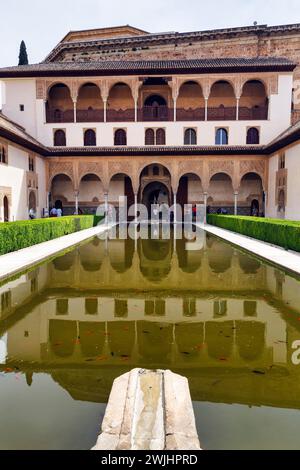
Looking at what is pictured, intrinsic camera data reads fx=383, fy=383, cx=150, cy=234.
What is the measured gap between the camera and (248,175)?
29422 mm

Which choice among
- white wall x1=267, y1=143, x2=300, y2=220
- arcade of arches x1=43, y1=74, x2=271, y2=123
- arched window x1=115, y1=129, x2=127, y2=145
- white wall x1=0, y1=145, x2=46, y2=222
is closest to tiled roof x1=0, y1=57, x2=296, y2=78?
arcade of arches x1=43, y1=74, x2=271, y2=123

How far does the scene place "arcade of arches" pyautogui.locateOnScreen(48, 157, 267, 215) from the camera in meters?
27.6

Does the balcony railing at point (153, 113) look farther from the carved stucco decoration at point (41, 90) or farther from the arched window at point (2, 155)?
the arched window at point (2, 155)

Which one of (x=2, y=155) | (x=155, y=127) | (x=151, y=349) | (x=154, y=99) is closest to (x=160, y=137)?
(x=155, y=127)

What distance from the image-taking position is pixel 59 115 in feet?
96.7

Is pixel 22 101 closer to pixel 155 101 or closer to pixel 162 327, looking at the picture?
pixel 155 101

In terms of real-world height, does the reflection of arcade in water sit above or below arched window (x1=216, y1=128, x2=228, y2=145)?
below

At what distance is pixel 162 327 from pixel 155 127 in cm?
2515

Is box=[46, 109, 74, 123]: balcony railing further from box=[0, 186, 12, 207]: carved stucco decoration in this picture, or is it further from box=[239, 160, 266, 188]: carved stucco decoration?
box=[239, 160, 266, 188]: carved stucco decoration

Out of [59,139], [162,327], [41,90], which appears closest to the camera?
[162,327]

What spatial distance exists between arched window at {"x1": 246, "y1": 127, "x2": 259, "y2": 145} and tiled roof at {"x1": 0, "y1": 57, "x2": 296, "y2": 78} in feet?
13.4

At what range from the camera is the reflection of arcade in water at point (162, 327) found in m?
3.42

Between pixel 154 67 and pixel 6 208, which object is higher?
pixel 154 67

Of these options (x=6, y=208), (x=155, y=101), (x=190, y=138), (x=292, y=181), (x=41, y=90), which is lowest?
(x=6, y=208)
